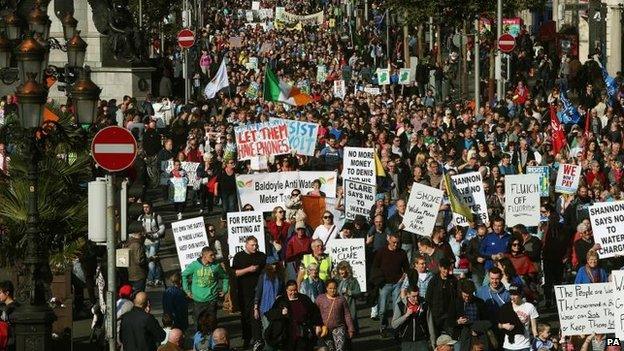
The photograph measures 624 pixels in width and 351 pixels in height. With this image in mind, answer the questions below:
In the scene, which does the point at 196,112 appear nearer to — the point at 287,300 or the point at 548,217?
the point at 548,217

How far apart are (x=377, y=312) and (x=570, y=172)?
5.52 m

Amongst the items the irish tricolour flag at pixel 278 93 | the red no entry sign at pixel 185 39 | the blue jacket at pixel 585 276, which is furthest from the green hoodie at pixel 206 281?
the red no entry sign at pixel 185 39

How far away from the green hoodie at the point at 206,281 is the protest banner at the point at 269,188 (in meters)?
5.96

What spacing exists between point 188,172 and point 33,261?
16773mm

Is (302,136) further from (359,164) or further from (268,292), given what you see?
(268,292)

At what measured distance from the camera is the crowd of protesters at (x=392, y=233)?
20.8 metres

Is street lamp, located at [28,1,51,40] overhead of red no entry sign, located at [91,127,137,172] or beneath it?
overhead

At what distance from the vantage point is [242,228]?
2525cm

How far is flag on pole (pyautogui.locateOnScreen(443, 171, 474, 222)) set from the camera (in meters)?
26.7

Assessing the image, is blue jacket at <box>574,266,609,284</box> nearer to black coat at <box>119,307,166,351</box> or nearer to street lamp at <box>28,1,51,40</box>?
black coat at <box>119,307,166,351</box>

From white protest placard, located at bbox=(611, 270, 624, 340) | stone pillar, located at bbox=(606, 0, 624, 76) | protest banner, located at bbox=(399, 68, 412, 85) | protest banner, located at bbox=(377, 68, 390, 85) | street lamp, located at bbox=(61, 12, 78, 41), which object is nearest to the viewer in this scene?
white protest placard, located at bbox=(611, 270, 624, 340)

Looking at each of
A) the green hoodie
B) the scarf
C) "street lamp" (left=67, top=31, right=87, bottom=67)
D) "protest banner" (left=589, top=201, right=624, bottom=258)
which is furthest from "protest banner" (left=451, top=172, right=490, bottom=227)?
the scarf

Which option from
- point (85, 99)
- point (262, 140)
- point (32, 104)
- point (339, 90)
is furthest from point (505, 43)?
point (32, 104)

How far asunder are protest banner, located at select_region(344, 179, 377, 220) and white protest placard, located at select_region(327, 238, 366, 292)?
11.1 ft
